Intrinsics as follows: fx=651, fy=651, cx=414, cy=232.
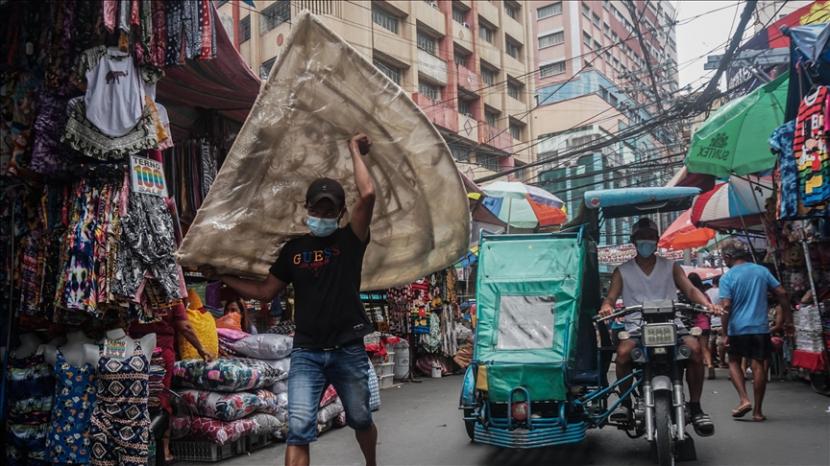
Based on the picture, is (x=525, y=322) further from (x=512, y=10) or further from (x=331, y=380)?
(x=512, y=10)

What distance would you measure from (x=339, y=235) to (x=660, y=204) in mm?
3409

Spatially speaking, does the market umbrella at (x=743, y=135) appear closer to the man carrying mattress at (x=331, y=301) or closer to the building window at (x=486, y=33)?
the man carrying mattress at (x=331, y=301)

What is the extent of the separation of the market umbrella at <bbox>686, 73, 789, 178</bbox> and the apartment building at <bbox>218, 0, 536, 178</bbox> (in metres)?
12.4

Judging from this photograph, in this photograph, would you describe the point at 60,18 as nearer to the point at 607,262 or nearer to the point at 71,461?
the point at 71,461

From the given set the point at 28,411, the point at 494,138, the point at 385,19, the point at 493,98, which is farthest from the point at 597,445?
the point at 493,98

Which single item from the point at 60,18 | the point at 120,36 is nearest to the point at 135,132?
the point at 120,36

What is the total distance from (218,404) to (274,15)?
20.8 meters

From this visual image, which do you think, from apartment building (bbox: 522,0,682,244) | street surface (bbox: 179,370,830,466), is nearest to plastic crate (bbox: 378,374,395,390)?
street surface (bbox: 179,370,830,466)

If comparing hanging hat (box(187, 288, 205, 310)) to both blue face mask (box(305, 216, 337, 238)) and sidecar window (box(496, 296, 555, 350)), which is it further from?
blue face mask (box(305, 216, 337, 238))

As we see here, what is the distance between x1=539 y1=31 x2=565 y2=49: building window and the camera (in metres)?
45.5

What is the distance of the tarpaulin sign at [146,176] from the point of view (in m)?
4.60

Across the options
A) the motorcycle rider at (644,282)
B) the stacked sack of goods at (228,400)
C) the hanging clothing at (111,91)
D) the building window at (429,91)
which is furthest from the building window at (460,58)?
the hanging clothing at (111,91)

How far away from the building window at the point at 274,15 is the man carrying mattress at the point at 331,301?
857 inches

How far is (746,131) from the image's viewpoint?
8016mm
